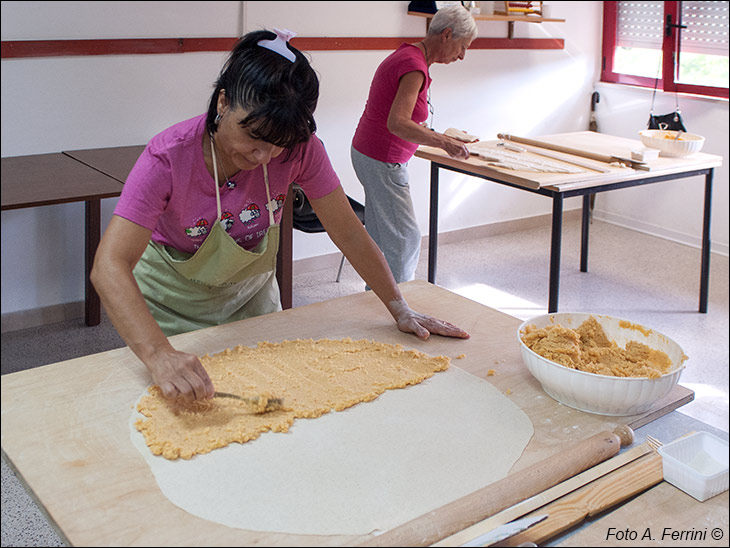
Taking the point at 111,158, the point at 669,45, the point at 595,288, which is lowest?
the point at 595,288

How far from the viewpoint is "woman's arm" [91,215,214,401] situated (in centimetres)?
120

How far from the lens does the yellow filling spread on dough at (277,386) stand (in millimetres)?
1102

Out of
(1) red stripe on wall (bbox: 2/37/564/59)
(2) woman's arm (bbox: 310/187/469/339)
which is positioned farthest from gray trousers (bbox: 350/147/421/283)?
(2) woman's arm (bbox: 310/187/469/339)

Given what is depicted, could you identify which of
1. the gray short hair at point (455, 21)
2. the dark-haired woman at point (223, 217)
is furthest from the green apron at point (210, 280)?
the gray short hair at point (455, 21)

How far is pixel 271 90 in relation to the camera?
1.19m

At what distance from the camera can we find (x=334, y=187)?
1553mm

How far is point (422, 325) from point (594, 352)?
0.34 metres

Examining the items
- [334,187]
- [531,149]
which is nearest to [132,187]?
[334,187]

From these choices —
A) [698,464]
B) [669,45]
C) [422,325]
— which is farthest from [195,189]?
[669,45]

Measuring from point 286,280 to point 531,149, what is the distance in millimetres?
1295

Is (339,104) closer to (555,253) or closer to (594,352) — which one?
(555,253)

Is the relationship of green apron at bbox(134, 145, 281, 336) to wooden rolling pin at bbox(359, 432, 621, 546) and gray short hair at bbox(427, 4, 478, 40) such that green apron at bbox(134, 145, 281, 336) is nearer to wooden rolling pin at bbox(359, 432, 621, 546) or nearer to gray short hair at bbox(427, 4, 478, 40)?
wooden rolling pin at bbox(359, 432, 621, 546)

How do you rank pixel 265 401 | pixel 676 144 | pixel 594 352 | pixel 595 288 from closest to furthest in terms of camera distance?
pixel 265 401, pixel 594 352, pixel 676 144, pixel 595 288

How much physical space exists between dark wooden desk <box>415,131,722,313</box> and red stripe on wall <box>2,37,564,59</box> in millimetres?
763
